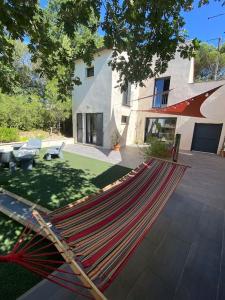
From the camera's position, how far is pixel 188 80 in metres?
10.9

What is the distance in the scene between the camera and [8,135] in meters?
10.3

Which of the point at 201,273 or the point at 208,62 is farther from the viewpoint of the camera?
the point at 208,62

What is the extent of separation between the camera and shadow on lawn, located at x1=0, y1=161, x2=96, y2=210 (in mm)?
4379

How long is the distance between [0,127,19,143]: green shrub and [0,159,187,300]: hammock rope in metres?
9.12

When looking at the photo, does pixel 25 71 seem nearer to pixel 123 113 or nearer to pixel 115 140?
pixel 123 113

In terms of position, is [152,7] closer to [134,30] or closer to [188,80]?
[134,30]

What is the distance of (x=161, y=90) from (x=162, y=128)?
2.74 meters

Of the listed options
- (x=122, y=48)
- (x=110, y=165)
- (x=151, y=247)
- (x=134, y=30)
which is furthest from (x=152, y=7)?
(x=110, y=165)

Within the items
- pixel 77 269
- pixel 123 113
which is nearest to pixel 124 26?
pixel 77 269

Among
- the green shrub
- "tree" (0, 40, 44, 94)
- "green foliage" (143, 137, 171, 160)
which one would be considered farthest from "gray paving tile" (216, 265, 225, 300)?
"tree" (0, 40, 44, 94)

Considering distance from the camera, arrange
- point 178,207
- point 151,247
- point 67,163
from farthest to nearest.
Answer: point 67,163 → point 178,207 → point 151,247

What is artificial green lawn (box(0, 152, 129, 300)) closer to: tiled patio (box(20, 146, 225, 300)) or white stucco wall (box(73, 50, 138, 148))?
tiled patio (box(20, 146, 225, 300))

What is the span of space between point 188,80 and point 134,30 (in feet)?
31.0

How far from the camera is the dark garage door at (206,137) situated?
1060 centimetres
